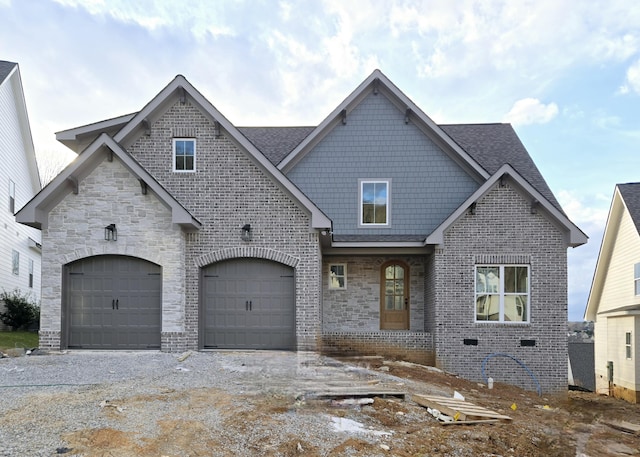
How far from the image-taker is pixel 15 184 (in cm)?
2470

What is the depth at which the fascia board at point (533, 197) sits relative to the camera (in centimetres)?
1588

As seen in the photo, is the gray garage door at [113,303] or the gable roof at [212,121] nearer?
the gray garage door at [113,303]

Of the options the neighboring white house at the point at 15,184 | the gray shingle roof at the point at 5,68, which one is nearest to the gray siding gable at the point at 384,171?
the neighboring white house at the point at 15,184

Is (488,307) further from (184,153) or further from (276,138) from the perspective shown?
(276,138)

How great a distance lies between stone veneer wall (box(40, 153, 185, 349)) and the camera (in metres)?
14.1

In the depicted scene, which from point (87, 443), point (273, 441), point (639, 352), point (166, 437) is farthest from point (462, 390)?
point (639, 352)

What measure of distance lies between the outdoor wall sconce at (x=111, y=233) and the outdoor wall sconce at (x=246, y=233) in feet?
10.6

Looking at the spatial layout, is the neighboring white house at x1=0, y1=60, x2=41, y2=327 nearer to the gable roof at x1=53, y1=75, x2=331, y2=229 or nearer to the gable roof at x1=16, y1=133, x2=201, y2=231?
the gable roof at x1=16, y1=133, x2=201, y2=231

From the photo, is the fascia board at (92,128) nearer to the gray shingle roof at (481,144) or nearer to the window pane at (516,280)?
the gray shingle roof at (481,144)

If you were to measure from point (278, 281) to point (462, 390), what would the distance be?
18.1ft

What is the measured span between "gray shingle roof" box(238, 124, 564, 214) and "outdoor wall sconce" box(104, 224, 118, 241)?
6.34 m

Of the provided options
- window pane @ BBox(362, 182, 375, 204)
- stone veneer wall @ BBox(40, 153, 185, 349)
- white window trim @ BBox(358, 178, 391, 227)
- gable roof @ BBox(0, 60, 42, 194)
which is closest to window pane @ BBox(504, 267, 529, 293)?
white window trim @ BBox(358, 178, 391, 227)

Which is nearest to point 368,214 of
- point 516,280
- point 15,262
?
point 516,280

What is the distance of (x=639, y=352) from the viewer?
66.5ft
